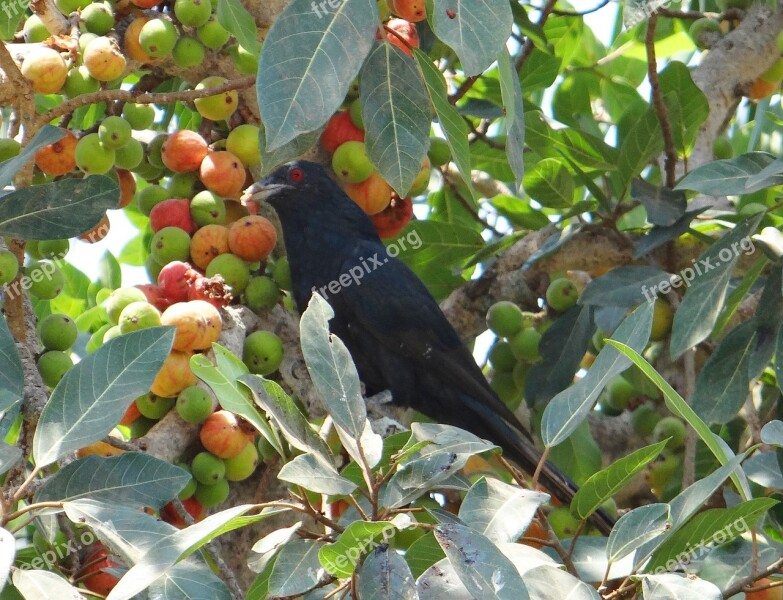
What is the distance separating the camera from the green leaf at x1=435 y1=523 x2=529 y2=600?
165cm

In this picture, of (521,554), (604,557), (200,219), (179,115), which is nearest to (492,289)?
(200,219)

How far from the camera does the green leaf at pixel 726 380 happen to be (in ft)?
9.50

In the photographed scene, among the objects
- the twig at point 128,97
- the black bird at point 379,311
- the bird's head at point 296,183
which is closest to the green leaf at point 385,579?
the twig at point 128,97

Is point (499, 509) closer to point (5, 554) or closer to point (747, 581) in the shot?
point (747, 581)

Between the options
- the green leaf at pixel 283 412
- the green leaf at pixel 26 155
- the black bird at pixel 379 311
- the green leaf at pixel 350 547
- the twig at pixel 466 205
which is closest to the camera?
the green leaf at pixel 350 547

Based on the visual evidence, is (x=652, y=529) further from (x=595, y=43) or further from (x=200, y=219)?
(x=595, y=43)

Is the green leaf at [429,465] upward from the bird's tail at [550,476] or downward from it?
upward

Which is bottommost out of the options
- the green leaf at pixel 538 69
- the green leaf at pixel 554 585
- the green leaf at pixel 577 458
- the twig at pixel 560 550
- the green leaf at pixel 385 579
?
the green leaf at pixel 577 458

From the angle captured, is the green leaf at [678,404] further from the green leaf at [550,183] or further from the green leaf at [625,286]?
the green leaf at [550,183]

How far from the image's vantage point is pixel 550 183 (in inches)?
148

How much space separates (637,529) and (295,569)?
2.15ft

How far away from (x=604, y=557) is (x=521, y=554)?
0.39 m

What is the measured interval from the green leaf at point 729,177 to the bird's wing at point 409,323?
142 centimetres

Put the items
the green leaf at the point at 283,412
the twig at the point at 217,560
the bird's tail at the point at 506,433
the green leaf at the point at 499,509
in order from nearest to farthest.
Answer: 1. the green leaf at the point at 499,509
2. the green leaf at the point at 283,412
3. the twig at the point at 217,560
4. the bird's tail at the point at 506,433
